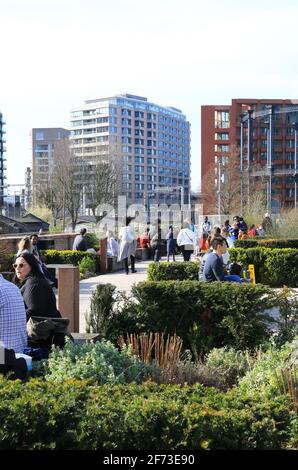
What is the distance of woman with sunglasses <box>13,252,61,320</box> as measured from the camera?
7.13m

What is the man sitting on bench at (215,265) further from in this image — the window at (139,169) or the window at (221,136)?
the window at (139,169)

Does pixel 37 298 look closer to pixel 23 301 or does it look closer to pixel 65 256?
pixel 23 301

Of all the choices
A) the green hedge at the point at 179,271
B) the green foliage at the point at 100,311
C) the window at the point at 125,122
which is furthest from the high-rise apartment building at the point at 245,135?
the green foliage at the point at 100,311

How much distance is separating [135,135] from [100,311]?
155543 mm

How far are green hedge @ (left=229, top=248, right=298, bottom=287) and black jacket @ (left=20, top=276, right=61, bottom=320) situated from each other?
11.2 meters

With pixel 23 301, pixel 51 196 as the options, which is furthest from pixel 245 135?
pixel 23 301

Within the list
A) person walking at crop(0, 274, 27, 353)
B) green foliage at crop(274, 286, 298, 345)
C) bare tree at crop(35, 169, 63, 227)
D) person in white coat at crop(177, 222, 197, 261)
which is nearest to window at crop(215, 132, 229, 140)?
bare tree at crop(35, 169, 63, 227)

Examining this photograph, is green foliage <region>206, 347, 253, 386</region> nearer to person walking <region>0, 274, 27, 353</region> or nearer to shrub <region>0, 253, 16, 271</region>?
person walking <region>0, 274, 27, 353</region>

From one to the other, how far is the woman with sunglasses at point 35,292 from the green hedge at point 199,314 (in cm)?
149

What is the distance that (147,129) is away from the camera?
164m

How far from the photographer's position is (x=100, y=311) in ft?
28.4

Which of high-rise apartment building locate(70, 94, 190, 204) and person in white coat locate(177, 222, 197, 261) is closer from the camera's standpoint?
person in white coat locate(177, 222, 197, 261)

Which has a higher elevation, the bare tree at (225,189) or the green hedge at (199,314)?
the bare tree at (225,189)

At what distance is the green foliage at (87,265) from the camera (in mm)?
20875
